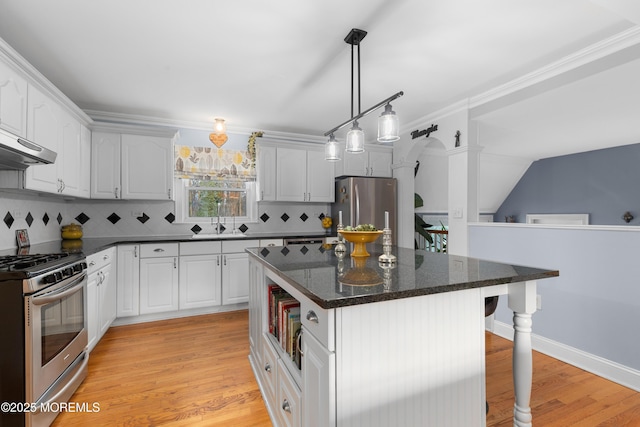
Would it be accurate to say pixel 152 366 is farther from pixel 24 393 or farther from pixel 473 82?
pixel 473 82

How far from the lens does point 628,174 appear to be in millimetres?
5055

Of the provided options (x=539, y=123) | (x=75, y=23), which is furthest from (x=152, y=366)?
(x=539, y=123)

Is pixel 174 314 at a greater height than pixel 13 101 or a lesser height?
lesser

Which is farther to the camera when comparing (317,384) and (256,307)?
(256,307)

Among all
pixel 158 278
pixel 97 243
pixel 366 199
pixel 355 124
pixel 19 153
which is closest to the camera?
pixel 19 153

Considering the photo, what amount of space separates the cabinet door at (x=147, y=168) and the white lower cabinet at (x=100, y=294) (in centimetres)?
78

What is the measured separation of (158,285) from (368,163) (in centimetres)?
323

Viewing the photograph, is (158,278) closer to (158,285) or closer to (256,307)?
(158,285)

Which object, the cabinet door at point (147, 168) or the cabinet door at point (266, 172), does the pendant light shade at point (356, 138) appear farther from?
the cabinet door at point (147, 168)

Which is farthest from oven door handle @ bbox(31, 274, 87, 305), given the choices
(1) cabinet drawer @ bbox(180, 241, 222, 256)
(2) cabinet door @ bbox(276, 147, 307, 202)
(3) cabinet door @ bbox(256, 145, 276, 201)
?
(2) cabinet door @ bbox(276, 147, 307, 202)

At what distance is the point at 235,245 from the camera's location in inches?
146

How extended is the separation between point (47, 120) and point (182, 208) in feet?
5.86

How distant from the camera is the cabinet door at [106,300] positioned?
2752 millimetres

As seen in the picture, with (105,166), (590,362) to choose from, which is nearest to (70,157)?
(105,166)
